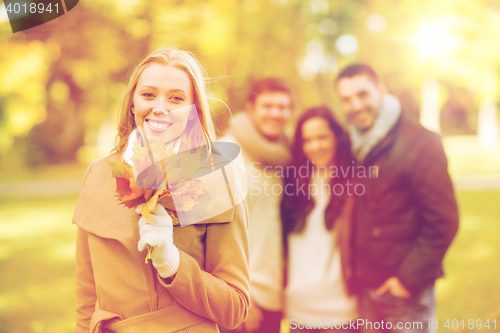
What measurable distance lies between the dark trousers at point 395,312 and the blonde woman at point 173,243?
162 centimetres

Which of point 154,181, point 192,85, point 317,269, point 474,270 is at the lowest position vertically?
point 474,270

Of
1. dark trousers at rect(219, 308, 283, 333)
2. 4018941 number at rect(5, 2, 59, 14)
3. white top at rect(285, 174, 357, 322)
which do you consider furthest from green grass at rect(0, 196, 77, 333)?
4018941 number at rect(5, 2, 59, 14)

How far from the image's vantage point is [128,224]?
1329 millimetres

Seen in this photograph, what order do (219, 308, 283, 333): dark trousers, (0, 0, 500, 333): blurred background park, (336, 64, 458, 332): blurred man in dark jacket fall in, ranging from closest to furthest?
(336, 64, 458, 332): blurred man in dark jacket
(219, 308, 283, 333): dark trousers
(0, 0, 500, 333): blurred background park

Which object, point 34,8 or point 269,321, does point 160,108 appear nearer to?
point 269,321

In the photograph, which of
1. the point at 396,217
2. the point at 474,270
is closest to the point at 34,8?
the point at 396,217

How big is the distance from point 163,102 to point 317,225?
1.61m

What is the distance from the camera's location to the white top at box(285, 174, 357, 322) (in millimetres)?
2609

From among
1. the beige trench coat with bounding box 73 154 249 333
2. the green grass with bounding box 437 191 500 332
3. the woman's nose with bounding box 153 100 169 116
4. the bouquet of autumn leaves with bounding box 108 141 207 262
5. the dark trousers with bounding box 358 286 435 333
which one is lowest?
the green grass with bounding box 437 191 500 332

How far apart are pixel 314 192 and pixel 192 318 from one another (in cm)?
147

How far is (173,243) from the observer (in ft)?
4.32

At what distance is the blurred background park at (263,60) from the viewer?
4980mm

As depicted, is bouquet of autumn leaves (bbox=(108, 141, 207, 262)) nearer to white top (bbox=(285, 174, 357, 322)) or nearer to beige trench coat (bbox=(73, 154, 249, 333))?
beige trench coat (bbox=(73, 154, 249, 333))

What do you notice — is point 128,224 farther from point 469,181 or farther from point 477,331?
point 469,181
